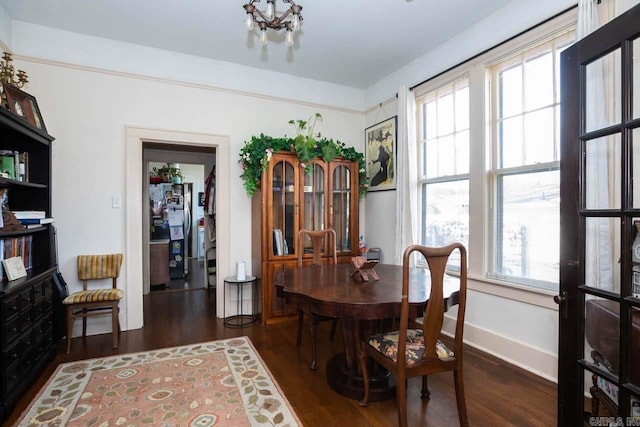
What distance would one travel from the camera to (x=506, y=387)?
2221 mm

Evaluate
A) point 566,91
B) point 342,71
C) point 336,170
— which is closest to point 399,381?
point 566,91

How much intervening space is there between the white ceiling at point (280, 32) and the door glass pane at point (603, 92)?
1.72m

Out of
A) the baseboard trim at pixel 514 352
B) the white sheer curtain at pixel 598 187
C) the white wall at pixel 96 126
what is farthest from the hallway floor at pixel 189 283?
the white sheer curtain at pixel 598 187

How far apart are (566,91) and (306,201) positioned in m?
2.73

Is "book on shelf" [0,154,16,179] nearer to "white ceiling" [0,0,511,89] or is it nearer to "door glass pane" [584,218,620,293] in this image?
"white ceiling" [0,0,511,89]

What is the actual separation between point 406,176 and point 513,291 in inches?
62.9

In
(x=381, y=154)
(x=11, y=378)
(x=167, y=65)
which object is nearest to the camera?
(x=11, y=378)

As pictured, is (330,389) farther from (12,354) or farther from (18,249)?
(18,249)

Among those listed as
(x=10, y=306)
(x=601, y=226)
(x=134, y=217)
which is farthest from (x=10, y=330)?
(x=601, y=226)

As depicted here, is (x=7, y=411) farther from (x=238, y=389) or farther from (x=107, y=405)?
(x=238, y=389)

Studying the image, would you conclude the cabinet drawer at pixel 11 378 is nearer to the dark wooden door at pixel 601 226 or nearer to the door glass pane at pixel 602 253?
the dark wooden door at pixel 601 226

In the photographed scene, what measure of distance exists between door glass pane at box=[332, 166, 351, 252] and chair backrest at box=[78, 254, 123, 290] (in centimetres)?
243

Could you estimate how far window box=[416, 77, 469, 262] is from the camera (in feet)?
10.4

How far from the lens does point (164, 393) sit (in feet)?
6.98
